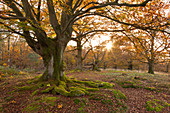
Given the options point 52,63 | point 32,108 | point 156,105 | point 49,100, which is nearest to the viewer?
point 32,108

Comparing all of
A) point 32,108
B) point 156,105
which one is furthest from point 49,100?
point 156,105

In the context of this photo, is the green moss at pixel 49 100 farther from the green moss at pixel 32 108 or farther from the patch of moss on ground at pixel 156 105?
the patch of moss on ground at pixel 156 105

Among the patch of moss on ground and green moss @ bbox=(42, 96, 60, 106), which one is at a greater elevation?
green moss @ bbox=(42, 96, 60, 106)

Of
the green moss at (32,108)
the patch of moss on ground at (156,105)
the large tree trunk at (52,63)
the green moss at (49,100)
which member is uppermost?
the large tree trunk at (52,63)

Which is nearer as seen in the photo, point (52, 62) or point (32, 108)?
point (32, 108)

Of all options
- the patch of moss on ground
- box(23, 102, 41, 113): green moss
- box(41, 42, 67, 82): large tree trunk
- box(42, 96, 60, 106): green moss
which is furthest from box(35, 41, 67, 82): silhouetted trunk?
the patch of moss on ground

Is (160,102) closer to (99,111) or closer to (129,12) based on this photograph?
(99,111)

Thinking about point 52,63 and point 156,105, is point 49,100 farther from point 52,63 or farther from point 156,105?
point 156,105

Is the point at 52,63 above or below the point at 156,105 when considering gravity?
above

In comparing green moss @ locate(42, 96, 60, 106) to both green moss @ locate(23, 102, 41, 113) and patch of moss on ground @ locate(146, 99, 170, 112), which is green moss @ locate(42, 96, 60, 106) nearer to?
green moss @ locate(23, 102, 41, 113)

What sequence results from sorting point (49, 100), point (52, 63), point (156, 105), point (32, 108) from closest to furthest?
point (32, 108) → point (49, 100) → point (156, 105) → point (52, 63)

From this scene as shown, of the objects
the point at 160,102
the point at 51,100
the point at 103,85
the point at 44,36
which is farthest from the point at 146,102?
the point at 44,36

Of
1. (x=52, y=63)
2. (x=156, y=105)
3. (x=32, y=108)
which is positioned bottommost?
(x=156, y=105)

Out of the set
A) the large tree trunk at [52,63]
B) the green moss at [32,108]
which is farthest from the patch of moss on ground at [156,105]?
the large tree trunk at [52,63]
